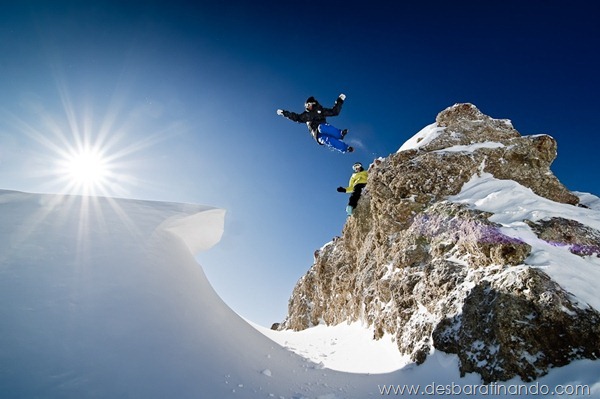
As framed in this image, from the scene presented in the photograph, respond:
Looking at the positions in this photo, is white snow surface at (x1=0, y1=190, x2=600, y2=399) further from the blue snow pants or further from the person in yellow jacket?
the person in yellow jacket

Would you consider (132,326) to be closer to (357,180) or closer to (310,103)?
(310,103)

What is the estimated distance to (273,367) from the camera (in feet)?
23.9

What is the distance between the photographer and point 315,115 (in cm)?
1480

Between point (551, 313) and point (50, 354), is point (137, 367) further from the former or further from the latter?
point (551, 313)

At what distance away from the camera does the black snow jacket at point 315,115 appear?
1472 cm

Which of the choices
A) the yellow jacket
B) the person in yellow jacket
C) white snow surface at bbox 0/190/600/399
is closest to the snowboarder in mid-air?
the person in yellow jacket

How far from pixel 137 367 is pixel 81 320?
1.27 meters

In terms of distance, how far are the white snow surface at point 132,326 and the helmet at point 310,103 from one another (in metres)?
7.86

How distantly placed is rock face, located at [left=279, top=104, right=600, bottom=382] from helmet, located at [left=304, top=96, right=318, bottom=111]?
5349mm

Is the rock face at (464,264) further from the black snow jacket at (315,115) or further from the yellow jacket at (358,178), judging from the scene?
the black snow jacket at (315,115)

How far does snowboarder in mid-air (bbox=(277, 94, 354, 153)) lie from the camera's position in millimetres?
14414

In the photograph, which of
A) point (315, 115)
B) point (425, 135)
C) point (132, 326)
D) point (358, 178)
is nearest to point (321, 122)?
point (315, 115)

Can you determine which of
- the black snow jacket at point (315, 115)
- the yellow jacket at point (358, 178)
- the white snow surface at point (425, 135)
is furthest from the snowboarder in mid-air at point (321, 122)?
the white snow surface at point (425, 135)

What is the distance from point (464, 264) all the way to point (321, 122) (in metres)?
8.75
